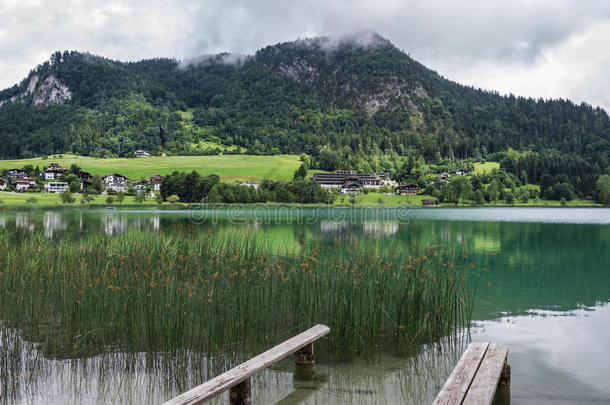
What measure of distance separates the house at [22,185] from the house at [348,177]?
60218 mm

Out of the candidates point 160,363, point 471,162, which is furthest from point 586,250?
point 471,162

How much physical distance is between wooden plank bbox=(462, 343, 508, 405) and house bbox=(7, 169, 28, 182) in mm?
109647

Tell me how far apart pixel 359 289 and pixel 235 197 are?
74.8 meters

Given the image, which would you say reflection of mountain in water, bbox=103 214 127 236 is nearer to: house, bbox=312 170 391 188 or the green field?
the green field

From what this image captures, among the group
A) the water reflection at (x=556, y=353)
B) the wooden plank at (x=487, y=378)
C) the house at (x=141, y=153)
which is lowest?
the water reflection at (x=556, y=353)

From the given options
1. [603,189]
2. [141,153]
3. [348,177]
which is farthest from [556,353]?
[141,153]

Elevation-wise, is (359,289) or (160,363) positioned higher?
(359,289)

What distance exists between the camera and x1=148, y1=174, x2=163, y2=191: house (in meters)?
91.9

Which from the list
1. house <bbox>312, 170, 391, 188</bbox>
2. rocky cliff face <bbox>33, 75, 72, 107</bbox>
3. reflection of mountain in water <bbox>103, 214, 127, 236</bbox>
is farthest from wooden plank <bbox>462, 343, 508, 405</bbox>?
rocky cliff face <bbox>33, 75, 72, 107</bbox>

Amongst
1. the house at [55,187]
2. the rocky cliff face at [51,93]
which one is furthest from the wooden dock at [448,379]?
the rocky cliff face at [51,93]

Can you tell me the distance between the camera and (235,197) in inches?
3150

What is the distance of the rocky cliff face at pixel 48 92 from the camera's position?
176500mm

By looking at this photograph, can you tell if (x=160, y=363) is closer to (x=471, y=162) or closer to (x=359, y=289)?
(x=359, y=289)

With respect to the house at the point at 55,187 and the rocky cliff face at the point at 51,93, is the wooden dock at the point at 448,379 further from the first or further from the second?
the rocky cliff face at the point at 51,93
